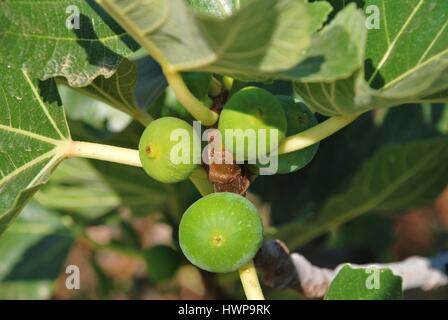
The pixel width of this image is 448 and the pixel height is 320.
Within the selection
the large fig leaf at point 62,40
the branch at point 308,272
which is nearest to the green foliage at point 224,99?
the large fig leaf at point 62,40

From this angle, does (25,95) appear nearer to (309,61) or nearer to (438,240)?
(309,61)

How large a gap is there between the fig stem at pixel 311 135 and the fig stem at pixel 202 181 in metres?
0.12

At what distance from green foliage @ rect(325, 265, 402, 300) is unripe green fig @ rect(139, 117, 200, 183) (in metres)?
0.30

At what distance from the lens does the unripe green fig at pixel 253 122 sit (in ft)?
3.06

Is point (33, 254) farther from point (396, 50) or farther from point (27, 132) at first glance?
point (396, 50)

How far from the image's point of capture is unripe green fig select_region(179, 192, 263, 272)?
0.94 metres

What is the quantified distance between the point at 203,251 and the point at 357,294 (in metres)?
0.28

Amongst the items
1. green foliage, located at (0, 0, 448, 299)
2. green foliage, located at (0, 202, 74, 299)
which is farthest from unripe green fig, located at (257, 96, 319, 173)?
green foliage, located at (0, 202, 74, 299)

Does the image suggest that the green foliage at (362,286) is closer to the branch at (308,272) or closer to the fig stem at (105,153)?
the branch at (308,272)

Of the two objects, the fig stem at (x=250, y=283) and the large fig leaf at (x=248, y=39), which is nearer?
the large fig leaf at (x=248, y=39)

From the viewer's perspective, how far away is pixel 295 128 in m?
1.03

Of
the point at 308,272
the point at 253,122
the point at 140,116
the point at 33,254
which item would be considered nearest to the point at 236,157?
the point at 253,122

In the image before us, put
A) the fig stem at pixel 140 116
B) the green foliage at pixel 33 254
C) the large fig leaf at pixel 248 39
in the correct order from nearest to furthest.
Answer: the large fig leaf at pixel 248 39, the fig stem at pixel 140 116, the green foliage at pixel 33 254

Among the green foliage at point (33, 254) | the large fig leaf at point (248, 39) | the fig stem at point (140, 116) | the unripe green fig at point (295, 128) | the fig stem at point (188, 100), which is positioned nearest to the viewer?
the large fig leaf at point (248, 39)
